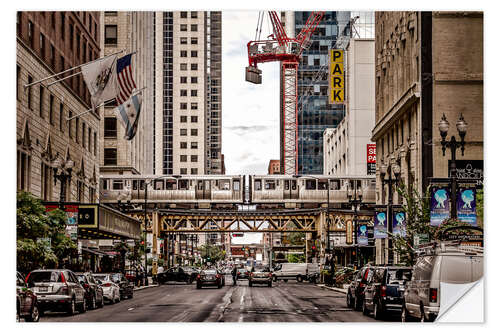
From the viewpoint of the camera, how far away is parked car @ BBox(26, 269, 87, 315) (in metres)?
27.9

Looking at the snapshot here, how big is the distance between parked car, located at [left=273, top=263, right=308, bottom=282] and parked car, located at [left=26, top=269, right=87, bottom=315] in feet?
209

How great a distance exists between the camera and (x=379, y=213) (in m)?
46.8

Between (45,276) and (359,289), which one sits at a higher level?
(45,276)

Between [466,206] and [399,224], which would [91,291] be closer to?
[466,206]

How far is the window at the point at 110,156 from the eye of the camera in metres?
104

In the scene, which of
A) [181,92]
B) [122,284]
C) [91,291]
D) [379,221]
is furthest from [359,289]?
[181,92]

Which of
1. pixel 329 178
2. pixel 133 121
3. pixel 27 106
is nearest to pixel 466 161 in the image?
pixel 133 121

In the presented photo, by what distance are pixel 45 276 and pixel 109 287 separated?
34.3 feet

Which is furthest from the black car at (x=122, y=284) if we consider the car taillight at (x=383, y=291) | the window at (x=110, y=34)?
the window at (x=110, y=34)

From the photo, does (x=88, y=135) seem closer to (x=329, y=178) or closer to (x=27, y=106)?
(x=27, y=106)

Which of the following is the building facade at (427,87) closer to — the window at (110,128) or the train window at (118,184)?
the train window at (118,184)

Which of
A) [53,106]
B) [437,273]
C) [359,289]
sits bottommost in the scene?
[359,289]

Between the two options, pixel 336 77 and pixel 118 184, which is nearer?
pixel 118 184

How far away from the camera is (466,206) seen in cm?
3062
